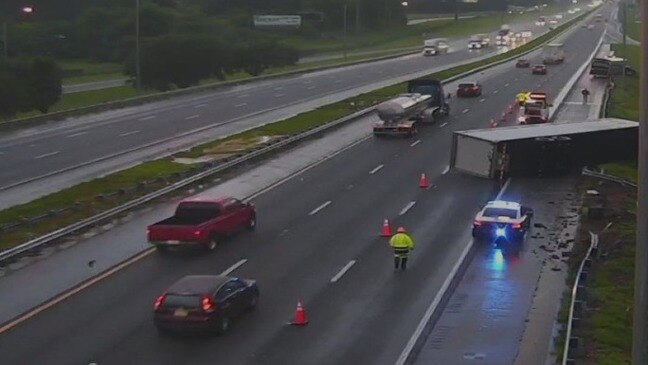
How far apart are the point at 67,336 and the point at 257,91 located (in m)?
73.0

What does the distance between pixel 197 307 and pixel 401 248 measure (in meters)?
8.29

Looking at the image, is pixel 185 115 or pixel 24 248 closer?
pixel 24 248

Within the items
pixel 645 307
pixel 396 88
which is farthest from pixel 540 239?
pixel 396 88

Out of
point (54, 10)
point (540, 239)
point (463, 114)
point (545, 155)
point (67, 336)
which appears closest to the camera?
point (67, 336)

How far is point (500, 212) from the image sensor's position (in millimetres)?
34438

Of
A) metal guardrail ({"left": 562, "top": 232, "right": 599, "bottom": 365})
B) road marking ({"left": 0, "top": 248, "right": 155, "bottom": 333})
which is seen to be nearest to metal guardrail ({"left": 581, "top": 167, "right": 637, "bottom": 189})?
metal guardrail ({"left": 562, "top": 232, "right": 599, "bottom": 365})

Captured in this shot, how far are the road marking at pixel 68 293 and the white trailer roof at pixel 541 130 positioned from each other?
19256mm

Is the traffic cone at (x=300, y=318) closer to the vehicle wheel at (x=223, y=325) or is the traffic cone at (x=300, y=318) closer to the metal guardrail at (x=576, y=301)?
the vehicle wheel at (x=223, y=325)

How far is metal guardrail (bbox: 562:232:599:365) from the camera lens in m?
21.8

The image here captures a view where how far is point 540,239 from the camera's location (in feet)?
115

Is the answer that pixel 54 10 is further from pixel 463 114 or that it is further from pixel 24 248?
pixel 24 248

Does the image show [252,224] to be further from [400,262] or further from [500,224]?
[500,224]

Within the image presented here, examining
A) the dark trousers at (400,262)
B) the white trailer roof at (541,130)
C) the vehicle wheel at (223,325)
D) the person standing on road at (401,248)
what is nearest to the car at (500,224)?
the person standing on road at (401,248)

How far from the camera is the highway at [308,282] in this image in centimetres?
2284
